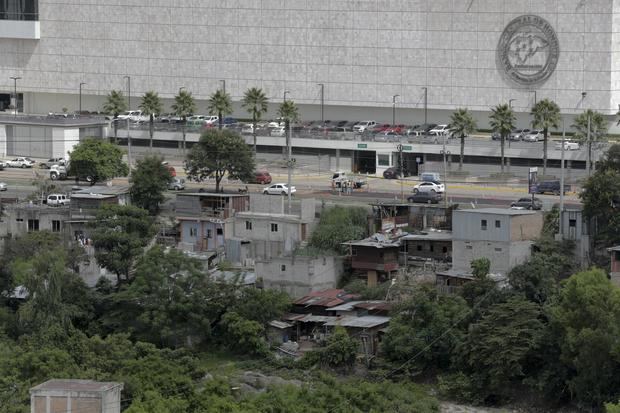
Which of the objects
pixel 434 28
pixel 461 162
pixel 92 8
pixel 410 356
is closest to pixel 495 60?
pixel 434 28

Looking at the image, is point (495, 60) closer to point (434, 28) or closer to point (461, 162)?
point (434, 28)

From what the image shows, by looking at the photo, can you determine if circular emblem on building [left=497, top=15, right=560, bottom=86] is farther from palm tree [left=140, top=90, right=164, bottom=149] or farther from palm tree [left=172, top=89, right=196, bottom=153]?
palm tree [left=140, top=90, right=164, bottom=149]

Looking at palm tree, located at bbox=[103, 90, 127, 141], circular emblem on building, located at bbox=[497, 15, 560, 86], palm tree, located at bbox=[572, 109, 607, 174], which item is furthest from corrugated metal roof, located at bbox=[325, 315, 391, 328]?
palm tree, located at bbox=[103, 90, 127, 141]

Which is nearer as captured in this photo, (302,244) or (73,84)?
(302,244)

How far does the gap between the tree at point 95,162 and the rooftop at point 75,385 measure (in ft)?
71.8

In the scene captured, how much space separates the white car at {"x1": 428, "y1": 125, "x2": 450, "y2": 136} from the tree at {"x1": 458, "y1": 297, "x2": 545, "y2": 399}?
23511mm

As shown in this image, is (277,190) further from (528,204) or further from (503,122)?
(503,122)

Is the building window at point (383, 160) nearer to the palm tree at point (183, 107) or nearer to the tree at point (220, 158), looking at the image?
the palm tree at point (183, 107)

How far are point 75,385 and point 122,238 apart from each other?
1216 cm

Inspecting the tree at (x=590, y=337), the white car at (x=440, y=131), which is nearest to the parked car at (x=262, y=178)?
the white car at (x=440, y=131)

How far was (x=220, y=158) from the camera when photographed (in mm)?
56219

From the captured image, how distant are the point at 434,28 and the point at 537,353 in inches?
1220

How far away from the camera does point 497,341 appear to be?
1668 inches

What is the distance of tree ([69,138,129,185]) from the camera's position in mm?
59250
